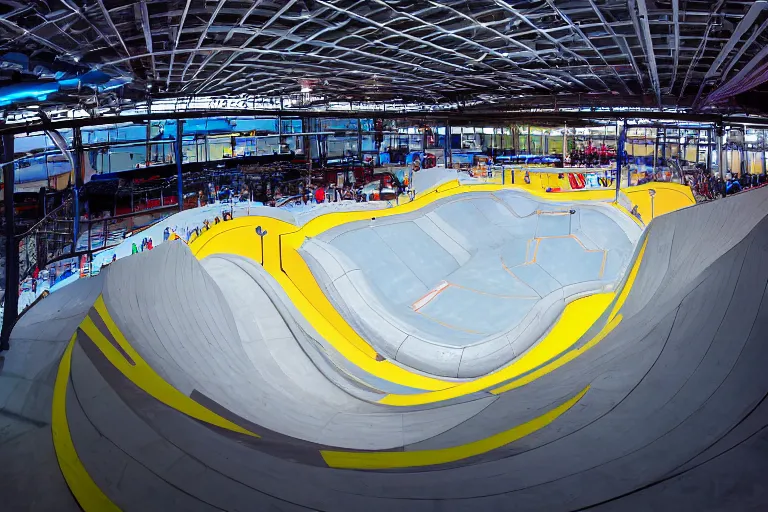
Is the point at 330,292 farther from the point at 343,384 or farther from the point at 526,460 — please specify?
the point at 526,460

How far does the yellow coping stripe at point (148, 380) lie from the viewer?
9.11ft

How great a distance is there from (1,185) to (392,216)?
10.8 ft

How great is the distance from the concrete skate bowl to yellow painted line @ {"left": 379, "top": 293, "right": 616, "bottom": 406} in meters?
0.03

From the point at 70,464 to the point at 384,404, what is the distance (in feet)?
7.41

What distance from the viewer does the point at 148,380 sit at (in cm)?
288

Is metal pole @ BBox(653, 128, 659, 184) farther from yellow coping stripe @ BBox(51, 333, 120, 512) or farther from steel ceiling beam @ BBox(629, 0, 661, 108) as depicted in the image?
yellow coping stripe @ BBox(51, 333, 120, 512)

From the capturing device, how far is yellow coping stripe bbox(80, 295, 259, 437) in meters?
2.78

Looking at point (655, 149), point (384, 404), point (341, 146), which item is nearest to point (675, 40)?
point (655, 149)

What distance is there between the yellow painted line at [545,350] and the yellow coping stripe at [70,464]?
223 centimetres

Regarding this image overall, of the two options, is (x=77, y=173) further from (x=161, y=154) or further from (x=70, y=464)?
(x=70, y=464)

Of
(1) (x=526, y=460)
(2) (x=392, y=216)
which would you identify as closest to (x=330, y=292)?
(2) (x=392, y=216)

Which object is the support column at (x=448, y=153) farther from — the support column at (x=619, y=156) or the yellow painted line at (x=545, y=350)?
the yellow painted line at (x=545, y=350)

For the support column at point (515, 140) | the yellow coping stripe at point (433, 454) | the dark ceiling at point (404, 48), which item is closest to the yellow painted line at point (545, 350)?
the yellow coping stripe at point (433, 454)

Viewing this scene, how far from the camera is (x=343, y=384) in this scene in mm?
4180
